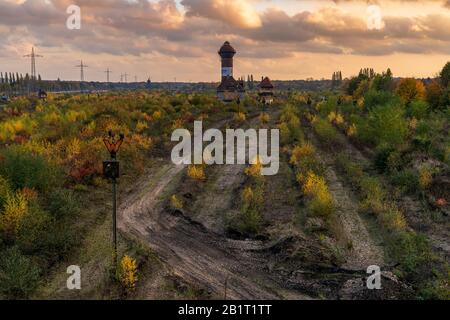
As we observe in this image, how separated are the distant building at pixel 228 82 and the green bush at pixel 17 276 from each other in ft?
181

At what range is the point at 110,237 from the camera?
14188mm

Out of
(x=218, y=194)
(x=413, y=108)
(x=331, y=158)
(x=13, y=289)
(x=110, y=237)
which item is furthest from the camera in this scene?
(x=413, y=108)

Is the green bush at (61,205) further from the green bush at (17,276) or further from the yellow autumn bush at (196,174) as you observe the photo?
the yellow autumn bush at (196,174)

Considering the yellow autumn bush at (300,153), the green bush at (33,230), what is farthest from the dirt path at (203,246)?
the yellow autumn bush at (300,153)

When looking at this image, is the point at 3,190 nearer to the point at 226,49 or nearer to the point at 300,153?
the point at 300,153

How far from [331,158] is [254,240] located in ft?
47.8

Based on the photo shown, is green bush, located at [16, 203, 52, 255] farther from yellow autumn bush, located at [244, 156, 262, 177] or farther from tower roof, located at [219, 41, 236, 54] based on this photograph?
tower roof, located at [219, 41, 236, 54]

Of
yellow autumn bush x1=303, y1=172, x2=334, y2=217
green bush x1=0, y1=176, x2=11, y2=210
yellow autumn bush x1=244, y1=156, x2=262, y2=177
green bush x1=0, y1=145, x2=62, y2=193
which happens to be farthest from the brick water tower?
green bush x1=0, y1=176, x2=11, y2=210

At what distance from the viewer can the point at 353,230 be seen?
15312 mm

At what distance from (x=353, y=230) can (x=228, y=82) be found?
182 feet

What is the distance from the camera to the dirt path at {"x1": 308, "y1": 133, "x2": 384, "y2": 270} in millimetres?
12820
